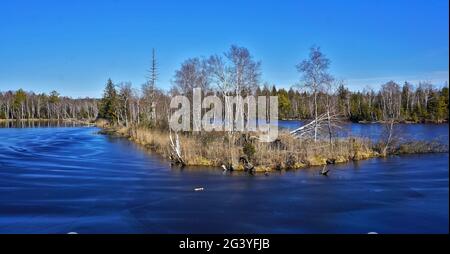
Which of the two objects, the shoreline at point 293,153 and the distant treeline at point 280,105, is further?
the distant treeline at point 280,105

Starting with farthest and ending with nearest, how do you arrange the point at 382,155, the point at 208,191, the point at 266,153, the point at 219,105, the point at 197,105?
the point at 219,105 → the point at 197,105 → the point at 382,155 → the point at 266,153 → the point at 208,191

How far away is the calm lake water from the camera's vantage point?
1461cm

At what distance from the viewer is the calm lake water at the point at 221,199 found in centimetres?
1461

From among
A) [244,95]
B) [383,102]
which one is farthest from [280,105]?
[244,95]

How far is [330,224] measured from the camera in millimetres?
14750

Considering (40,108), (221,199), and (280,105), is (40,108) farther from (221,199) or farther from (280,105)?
(221,199)

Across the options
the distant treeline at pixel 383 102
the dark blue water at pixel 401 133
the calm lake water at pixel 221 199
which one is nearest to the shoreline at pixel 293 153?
the calm lake water at pixel 221 199

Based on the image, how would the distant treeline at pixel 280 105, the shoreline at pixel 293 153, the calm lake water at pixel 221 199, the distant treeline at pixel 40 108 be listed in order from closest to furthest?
the calm lake water at pixel 221 199
the shoreline at pixel 293 153
the distant treeline at pixel 280 105
the distant treeline at pixel 40 108

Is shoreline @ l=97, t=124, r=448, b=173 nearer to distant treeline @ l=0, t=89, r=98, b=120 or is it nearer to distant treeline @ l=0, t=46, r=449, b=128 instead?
distant treeline @ l=0, t=46, r=449, b=128

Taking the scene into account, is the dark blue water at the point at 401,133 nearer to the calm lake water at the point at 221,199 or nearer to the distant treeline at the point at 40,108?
the calm lake water at the point at 221,199
